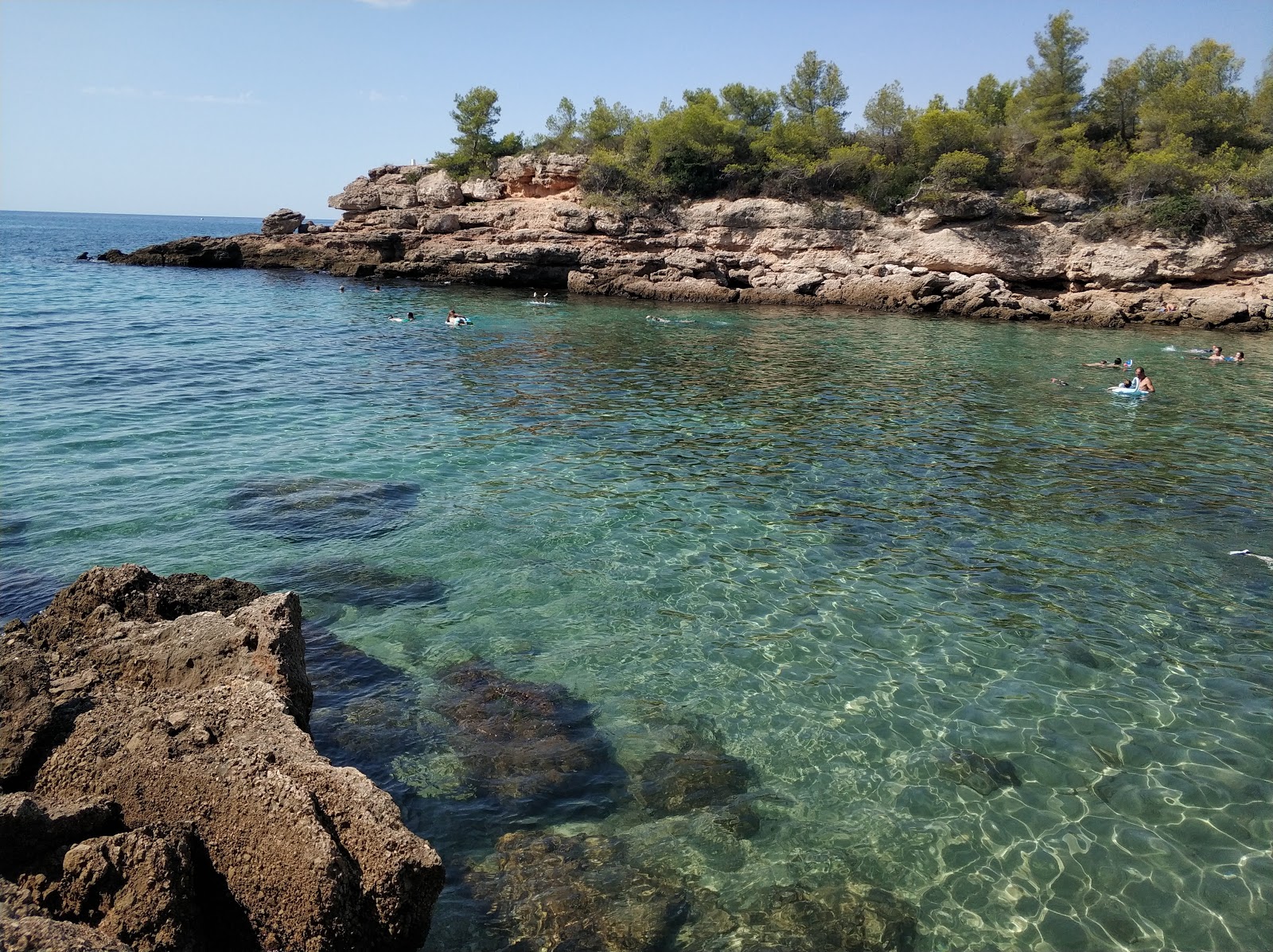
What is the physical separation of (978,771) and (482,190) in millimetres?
48818

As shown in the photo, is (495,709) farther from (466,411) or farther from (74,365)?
(74,365)

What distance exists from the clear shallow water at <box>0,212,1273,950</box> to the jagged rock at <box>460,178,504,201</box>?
1186 inches

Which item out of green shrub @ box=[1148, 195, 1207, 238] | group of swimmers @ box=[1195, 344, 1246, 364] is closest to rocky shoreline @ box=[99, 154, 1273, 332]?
green shrub @ box=[1148, 195, 1207, 238]

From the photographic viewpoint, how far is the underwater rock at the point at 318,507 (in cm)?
1039

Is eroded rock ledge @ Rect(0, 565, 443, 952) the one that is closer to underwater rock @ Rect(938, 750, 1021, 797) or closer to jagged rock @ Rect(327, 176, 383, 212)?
underwater rock @ Rect(938, 750, 1021, 797)

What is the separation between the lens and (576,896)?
4.84 metres

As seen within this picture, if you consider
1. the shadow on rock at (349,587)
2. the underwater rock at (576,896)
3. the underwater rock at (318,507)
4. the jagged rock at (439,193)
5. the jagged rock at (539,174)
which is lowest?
the underwater rock at (576,896)

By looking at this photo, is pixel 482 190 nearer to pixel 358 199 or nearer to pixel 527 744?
pixel 358 199

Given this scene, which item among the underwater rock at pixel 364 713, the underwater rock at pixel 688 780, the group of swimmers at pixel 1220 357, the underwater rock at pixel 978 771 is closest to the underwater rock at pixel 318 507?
the underwater rock at pixel 364 713

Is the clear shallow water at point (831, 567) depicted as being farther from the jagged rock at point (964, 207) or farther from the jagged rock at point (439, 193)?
the jagged rock at point (439, 193)

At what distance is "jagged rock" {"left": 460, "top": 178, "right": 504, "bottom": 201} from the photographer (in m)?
48.8

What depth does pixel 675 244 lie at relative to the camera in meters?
43.9

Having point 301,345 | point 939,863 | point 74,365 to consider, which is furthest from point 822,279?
point 939,863

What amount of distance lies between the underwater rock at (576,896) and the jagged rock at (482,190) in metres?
48.7
